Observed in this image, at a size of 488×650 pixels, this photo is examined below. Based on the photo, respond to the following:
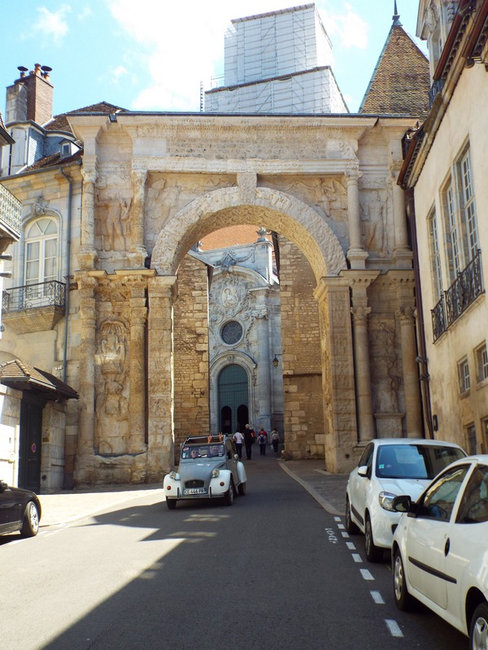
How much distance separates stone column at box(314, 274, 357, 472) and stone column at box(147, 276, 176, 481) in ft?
15.6

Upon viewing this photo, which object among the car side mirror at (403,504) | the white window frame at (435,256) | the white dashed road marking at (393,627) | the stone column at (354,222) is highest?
the stone column at (354,222)

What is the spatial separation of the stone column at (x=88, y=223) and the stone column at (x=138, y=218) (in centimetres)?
119

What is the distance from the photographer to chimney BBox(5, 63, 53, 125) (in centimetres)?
2850

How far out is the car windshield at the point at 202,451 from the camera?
15.1 metres

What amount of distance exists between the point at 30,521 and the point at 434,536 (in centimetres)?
760

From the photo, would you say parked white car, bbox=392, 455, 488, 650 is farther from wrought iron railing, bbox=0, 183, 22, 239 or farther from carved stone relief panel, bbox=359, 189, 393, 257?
carved stone relief panel, bbox=359, 189, 393, 257

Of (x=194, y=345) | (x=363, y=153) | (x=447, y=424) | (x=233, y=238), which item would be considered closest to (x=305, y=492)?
(x=447, y=424)

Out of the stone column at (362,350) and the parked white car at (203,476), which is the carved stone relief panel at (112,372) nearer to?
the parked white car at (203,476)

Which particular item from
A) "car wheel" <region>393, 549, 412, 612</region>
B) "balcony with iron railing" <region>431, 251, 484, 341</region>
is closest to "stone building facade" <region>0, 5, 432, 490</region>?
"balcony with iron railing" <region>431, 251, 484, 341</region>

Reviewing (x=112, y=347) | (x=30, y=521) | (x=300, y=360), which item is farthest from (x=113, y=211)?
(x=30, y=521)

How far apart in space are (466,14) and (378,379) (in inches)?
485

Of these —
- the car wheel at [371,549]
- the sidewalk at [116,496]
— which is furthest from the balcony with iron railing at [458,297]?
the car wheel at [371,549]

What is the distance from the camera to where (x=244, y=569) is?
294 inches

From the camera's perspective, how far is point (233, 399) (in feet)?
159
